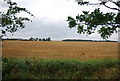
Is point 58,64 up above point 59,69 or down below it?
above

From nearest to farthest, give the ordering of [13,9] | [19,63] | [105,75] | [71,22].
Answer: [71,22], [13,9], [105,75], [19,63]

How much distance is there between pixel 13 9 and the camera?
56.8ft

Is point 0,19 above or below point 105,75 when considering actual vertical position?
above

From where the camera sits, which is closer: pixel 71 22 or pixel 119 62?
pixel 71 22

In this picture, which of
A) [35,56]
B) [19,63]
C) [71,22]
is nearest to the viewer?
[71,22]

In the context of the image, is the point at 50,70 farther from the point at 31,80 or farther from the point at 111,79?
the point at 111,79

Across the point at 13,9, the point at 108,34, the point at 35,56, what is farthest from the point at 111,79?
the point at 13,9

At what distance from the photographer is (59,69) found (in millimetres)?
19094

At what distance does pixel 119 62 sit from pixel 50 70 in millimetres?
5546

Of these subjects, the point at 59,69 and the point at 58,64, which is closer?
the point at 59,69

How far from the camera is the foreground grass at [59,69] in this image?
17.9 meters

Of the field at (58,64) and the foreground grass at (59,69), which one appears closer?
the foreground grass at (59,69)

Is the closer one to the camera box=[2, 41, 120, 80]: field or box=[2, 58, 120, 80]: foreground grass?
box=[2, 58, 120, 80]: foreground grass

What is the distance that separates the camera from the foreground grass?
58.7ft
